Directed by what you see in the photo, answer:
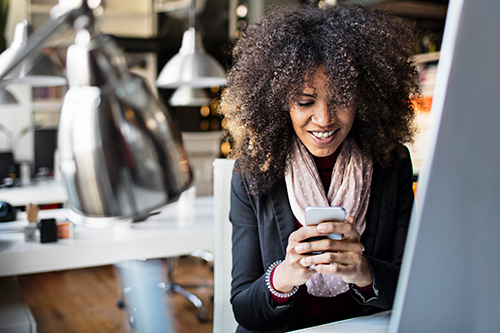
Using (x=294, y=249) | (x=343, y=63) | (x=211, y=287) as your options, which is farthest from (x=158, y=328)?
(x=343, y=63)

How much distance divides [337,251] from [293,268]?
0.11 metres

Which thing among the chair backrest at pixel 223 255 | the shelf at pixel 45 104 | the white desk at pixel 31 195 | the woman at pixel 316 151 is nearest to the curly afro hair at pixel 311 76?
the woman at pixel 316 151

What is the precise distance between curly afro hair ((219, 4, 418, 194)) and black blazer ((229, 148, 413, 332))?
0.15 feet

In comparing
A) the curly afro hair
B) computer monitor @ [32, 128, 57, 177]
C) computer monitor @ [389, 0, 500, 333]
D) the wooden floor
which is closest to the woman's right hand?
the curly afro hair

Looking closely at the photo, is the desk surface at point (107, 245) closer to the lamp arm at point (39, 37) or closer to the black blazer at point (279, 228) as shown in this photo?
the black blazer at point (279, 228)

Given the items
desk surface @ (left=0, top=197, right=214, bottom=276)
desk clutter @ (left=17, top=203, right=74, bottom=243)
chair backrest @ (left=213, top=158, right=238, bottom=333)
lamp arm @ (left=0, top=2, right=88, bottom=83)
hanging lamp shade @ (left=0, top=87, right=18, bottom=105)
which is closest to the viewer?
lamp arm @ (left=0, top=2, right=88, bottom=83)

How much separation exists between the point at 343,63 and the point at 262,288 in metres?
0.59

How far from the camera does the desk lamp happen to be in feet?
1.20

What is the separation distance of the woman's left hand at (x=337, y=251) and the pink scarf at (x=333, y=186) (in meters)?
0.21

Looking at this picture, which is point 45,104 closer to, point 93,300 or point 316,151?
point 93,300

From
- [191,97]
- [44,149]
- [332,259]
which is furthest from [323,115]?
[44,149]

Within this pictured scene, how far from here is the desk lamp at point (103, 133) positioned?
37 centimetres

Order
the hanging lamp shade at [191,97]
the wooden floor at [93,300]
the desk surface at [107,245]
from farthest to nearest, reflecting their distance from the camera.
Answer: the hanging lamp shade at [191,97]
the wooden floor at [93,300]
the desk surface at [107,245]

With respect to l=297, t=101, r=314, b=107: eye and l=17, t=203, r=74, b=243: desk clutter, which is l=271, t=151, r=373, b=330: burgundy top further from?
l=17, t=203, r=74, b=243: desk clutter
